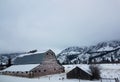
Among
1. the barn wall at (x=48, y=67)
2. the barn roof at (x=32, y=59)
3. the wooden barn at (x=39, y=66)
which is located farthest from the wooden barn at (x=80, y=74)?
the barn roof at (x=32, y=59)

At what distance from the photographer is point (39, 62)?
50781 mm

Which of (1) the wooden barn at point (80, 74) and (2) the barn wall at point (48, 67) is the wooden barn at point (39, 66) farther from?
(1) the wooden barn at point (80, 74)

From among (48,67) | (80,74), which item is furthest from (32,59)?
(80,74)

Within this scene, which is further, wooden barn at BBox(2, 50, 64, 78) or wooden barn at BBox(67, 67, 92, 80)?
wooden barn at BBox(2, 50, 64, 78)

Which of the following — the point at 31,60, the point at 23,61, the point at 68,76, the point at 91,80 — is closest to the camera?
the point at 91,80

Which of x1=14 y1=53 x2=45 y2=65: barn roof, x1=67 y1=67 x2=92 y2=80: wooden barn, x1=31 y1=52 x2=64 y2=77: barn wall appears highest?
x1=14 y1=53 x2=45 y2=65: barn roof

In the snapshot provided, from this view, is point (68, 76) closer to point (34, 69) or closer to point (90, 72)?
point (90, 72)

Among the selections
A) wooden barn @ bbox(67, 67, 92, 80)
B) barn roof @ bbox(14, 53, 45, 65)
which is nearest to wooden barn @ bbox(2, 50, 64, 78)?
barn roof @ bbox(14, 53, 45, 65)

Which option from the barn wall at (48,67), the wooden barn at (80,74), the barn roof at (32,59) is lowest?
the wooden barn at (80,74)

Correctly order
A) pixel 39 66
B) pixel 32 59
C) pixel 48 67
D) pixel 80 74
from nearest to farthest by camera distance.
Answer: pixel 80 74
pixel 39 66
pixel 48 67
pixel 32 59

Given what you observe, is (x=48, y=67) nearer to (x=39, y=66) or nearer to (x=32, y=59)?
(x=39, y=66)

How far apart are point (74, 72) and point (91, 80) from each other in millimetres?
6046

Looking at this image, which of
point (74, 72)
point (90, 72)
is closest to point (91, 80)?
point (90, 72)

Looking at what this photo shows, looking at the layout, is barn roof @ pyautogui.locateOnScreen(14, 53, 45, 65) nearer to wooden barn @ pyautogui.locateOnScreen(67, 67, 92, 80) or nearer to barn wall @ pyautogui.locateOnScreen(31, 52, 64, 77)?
barn wall @ pyautogui.locateOnScreen(31, 52, 64, 77)
